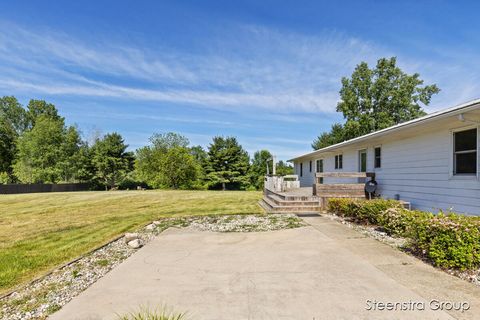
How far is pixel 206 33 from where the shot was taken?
1445cm

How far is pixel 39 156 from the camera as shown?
3491 cm

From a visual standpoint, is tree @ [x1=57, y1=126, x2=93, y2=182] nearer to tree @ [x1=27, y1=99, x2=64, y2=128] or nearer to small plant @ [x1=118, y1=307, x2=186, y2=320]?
tree @ [x1=27, y1=99, x2=64, y2=128]

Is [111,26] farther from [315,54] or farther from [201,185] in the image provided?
[201,185]

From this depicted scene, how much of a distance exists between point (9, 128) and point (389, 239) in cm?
5065

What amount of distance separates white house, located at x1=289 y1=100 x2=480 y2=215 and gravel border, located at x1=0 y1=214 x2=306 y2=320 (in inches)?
154

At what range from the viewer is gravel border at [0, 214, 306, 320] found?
9.63ft

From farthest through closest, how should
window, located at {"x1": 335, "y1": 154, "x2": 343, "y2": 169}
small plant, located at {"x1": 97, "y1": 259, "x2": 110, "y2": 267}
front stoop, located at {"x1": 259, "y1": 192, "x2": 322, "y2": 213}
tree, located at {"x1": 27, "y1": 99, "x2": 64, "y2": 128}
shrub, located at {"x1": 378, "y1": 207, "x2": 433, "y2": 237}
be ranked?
1. tree, located at {"x1": 27, "y1": 99, "x2": 64, "y2": 128}
2. window, located at {"x1": 335, "y1": 154, "x2": 343, "y2": 169}
3. front stoop, located at {"x1": 259, "y1": 192, "x2": 322, "y2": 213}
4. shrub, located at {"x1": 378, "y1": 207, "x2": 433, "y2": 237}
5. small plant, located at {"x1": 97, "y1": 259, "x2": 110, "y2": 267}

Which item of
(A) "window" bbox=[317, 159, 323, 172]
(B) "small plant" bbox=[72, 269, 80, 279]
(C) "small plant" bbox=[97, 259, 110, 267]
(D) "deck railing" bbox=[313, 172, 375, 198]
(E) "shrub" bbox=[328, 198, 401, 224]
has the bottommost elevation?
(C) "small plant" bbox=[97, 259, 110, 267]

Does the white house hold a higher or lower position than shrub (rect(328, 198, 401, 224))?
higher

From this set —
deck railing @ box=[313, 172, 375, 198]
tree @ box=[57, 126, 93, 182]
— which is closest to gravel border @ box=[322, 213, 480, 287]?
deck railing @ box=[313, 172, 375, 198]

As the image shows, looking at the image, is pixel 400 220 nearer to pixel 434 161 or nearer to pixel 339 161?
pixel 434 161

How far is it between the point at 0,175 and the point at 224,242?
44.1 metres

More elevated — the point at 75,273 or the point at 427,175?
the point at 427,175

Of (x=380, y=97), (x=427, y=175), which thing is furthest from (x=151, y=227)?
(x=380, y=97)
